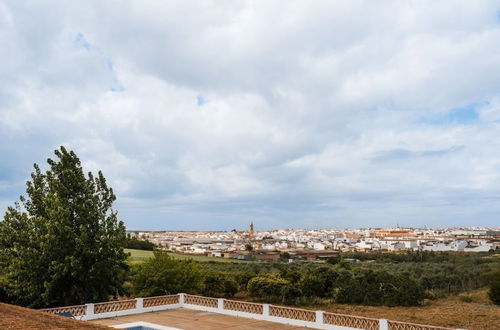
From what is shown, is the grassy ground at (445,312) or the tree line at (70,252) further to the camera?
the grassy ground at (445,312)

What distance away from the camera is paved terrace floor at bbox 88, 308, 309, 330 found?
14281mm

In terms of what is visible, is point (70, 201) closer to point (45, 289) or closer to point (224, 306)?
point (45, 289)

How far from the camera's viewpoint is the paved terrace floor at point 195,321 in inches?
562

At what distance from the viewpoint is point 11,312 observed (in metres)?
9.12

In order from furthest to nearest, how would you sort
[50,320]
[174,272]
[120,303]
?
[174,272]
[120,303]
[50,320]

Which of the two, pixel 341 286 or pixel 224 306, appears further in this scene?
pixel 341 286

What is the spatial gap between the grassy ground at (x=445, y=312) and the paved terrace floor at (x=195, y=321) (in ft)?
25.6

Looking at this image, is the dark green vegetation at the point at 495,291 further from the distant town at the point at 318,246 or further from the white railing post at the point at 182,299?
the distant town at the point at 318,246

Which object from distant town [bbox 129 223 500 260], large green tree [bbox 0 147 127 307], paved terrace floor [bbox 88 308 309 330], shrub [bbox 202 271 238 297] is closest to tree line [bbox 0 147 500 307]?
large green tree [bbox 0 147 127 307]

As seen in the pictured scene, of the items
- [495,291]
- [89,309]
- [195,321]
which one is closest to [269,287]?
[195,321]

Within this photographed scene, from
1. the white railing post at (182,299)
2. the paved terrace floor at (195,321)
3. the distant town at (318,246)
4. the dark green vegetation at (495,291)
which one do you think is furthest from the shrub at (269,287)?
the distant town at (318,246)

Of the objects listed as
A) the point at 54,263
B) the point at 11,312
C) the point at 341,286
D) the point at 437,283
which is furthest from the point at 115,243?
the point at 437,283

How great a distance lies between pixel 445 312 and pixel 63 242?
17936 mm

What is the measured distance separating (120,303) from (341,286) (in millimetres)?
15029
